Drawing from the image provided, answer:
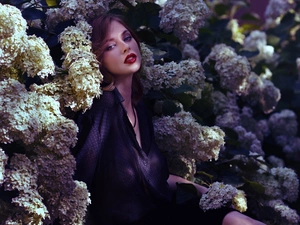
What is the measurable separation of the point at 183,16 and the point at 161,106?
318 mm

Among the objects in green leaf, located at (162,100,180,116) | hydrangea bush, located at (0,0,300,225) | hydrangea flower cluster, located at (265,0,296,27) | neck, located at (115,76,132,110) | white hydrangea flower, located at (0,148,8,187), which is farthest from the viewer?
hydrangea flower cluster, located at (265,0,296,27)

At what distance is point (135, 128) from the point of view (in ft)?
6.32

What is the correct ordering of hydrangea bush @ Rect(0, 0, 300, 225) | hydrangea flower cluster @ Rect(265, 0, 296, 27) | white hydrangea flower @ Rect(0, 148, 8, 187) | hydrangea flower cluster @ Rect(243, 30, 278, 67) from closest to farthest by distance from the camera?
white hydrangea flower @ Rect(0, 148, 8, 187) < hydrangea bush @ Rect(0, 0, 300, 225) < hydrangea flower cluster @ Rect(243, 30, 278, 67) < hydrangea flower cluster @ Rect(265, 0, 296, 27)

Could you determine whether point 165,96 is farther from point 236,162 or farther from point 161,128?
point 236,162

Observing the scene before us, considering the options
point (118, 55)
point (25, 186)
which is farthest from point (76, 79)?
point (25, 186)

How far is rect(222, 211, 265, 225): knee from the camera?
5.66 feet

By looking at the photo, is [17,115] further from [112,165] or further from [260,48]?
[260,48]

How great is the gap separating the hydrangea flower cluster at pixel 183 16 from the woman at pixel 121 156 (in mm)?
264

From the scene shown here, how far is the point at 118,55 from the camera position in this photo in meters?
1.84

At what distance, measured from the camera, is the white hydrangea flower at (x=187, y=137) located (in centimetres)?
200

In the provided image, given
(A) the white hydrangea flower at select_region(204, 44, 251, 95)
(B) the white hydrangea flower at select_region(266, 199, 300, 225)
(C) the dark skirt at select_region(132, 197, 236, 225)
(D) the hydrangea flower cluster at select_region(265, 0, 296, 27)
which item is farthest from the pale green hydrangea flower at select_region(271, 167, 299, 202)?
(D) the hydrangea flower cluster at select_region(265, 0, 296, 27)

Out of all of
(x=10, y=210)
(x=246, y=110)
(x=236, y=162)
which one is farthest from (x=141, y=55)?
(x=246, y=110)

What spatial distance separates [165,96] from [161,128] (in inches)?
5.2

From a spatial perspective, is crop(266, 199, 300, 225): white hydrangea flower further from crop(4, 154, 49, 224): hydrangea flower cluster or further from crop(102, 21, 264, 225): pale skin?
crop(4, 154, 49, 224): hydrangea flower cluster
